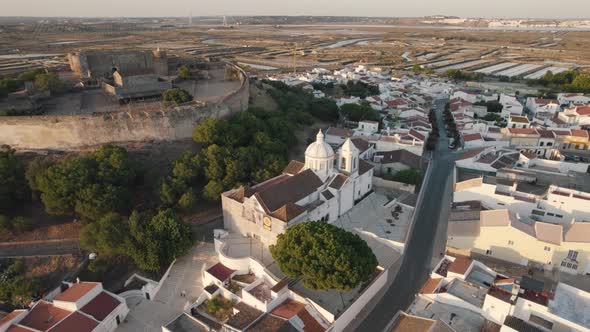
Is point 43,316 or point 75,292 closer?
point 43,316

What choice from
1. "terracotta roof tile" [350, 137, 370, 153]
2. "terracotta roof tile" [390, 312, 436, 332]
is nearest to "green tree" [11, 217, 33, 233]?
"terracotta roof tile" [390, 312, 436, 332]

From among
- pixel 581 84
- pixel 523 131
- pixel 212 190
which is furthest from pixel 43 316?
pixel 581 84

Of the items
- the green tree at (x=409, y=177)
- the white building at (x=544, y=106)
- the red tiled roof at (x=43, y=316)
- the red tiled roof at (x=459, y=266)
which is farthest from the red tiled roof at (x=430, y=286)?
the white building at (x=544, y=106)

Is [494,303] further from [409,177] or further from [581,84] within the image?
[581,84]

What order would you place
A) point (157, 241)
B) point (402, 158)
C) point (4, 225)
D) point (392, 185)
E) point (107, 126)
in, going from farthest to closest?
point (402, 158) → point (392, 185) → point (107, 126) → point (4, 225) → point (157, 241)

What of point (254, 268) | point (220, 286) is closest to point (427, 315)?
point (254, 268)

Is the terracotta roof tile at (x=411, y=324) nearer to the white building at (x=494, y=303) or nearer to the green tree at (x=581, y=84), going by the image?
the white building at (x=494, y=303)

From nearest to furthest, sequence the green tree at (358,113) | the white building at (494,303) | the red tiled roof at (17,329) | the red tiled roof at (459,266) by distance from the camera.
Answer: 1. the white building at (494,303)
2. the red tiled roof at (17,329)
3. the red tiled roof at (459,266)
4. the green tree at (358,113)
